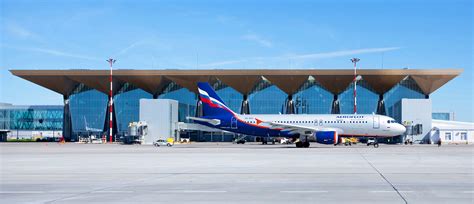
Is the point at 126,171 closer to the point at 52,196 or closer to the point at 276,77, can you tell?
the point at 52,196

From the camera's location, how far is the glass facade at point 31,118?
5284 inches

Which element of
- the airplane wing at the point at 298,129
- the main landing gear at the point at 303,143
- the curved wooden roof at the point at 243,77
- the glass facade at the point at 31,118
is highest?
the curved wooden roof at the point at 243,77

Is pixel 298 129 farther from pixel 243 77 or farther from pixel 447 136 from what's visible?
pixel 243 77

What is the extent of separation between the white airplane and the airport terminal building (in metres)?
35.0

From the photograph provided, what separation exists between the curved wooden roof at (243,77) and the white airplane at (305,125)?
3834cm

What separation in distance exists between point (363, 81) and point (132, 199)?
9429cm

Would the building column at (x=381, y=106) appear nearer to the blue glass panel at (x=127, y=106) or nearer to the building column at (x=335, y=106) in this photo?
the building column at (x=335, y=106)

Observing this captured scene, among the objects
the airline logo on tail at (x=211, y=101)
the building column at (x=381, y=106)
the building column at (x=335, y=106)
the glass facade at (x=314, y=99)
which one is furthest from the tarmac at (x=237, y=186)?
the building column at (x=381, y=106)

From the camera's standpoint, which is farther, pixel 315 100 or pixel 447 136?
pixel 315 100

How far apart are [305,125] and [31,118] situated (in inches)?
3721

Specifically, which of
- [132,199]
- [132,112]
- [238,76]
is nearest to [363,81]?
[238,76]

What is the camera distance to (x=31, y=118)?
5413 inches

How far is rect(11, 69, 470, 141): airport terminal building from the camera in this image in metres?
102

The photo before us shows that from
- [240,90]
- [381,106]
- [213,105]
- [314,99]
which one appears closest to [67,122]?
[240,90]
